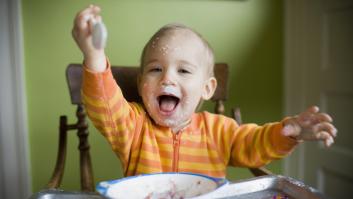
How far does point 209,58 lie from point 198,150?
22 cm

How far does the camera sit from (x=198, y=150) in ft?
2.68

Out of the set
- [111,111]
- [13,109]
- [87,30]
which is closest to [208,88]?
[111,111]

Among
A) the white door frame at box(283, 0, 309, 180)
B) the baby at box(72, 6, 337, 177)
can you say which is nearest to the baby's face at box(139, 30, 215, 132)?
the baby at box(72, 6, 337, 177)

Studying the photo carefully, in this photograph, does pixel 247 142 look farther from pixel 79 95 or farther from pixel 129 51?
pixel 129 51

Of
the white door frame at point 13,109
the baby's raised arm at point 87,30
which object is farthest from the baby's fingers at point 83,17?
the white door frame at point 13,109

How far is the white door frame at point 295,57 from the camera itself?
4.58 feet

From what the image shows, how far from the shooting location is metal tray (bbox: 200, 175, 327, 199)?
0.56 metres

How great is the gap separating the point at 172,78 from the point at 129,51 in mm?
512

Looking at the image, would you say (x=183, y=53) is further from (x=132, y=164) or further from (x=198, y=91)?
(x=132, y=164)

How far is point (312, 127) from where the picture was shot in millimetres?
637

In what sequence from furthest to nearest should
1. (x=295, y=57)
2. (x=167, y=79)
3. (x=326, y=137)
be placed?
(x=295, y=57)
(x=167, y=79)
(x=326, y=137)

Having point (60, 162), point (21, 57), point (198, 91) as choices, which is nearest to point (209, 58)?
point (198, 91)

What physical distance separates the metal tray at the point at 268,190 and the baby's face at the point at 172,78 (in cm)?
23

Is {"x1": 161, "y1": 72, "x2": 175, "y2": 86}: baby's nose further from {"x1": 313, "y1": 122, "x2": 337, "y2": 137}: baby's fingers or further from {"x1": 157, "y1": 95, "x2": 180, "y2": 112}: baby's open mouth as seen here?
{"x1": 313, "y1": 122, "x2": 337, "y2": 137}: baby's fingers
